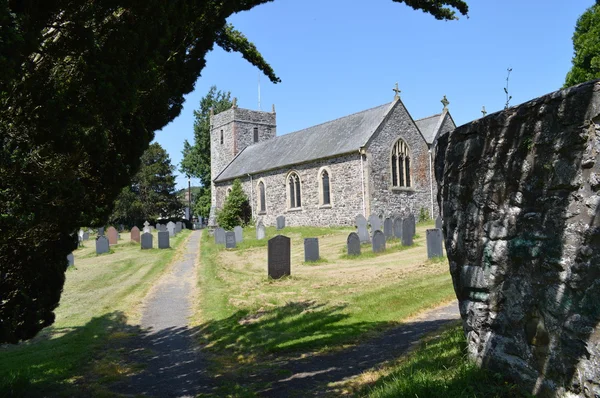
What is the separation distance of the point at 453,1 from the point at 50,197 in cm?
506

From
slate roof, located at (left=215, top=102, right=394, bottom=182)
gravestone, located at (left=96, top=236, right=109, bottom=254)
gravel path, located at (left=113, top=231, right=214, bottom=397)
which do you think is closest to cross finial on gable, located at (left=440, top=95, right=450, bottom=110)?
slate roof, located at (left=215, top=102, right=394, bottom=182)

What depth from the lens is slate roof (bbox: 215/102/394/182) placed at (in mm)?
28953

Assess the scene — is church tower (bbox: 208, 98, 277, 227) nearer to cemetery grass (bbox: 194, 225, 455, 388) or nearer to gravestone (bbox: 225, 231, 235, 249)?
gravestone (bbox: 225, 231, 235, 249)

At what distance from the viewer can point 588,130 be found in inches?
126

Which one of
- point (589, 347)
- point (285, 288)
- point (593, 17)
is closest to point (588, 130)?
point (589, 347)

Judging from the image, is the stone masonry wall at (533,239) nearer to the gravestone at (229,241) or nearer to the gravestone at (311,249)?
the gravestone at (311,249)

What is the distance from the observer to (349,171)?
28234 mm

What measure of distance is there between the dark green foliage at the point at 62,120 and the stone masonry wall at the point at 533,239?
306cm

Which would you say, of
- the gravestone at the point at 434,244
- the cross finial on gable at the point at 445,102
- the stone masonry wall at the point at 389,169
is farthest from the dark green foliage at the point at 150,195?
the gravestone at the point at 434,244

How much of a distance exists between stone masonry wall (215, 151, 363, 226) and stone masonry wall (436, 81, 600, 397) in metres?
23.4

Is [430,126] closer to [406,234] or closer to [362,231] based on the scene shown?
[362,231]

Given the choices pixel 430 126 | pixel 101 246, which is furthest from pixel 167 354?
pixel 430 126

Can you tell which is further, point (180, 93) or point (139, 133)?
point (180, 93)

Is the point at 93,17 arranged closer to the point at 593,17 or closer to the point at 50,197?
the point at 50,197
